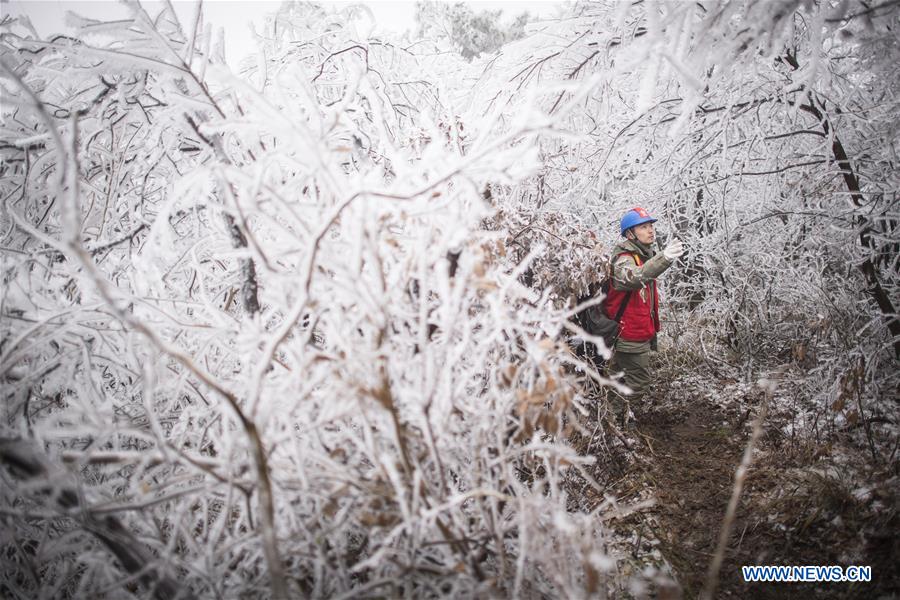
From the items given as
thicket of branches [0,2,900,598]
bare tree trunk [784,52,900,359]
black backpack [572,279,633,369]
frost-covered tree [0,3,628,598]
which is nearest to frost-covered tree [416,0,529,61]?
black backpack [572,279,633,369]

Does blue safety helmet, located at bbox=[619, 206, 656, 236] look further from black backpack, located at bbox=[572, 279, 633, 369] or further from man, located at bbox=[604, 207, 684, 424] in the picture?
black backpack, located at bbox=[572, 279, 633, 369]

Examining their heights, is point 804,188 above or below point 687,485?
above

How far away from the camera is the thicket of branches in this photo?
1.07 m

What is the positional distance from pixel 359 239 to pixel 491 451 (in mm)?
1007

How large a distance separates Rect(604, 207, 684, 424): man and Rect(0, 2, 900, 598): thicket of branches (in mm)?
746

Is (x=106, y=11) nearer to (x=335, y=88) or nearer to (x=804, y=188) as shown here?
(x=335, y=88)

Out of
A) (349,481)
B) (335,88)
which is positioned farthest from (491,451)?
(335,88)

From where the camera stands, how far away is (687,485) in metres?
2.91

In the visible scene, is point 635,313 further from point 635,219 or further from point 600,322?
point 635,219

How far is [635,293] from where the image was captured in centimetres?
374

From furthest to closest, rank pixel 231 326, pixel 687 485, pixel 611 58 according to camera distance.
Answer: pixel 687 485, pixel 611 58, pixel 231 326

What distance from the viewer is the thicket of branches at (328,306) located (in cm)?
107

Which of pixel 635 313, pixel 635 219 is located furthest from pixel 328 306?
pixel 635 313

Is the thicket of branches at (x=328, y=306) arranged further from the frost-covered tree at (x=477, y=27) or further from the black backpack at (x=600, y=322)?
the frost-covered tree at (x=477, y=27)
